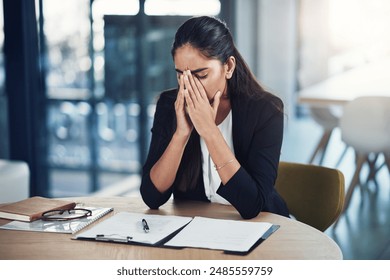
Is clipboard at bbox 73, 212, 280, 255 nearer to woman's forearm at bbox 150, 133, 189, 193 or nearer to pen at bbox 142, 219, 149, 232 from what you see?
pen at bbox 142, 219, 149, 232

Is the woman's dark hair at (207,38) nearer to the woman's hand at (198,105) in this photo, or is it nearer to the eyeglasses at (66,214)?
the woman's hand at (198,105)

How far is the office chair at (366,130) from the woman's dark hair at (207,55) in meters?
1.01

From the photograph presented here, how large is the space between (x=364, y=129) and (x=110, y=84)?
161 centimetres

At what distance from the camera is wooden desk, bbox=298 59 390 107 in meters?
2.82

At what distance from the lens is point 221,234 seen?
150 cm

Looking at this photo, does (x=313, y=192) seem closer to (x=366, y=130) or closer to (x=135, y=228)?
(x=135, y=228)

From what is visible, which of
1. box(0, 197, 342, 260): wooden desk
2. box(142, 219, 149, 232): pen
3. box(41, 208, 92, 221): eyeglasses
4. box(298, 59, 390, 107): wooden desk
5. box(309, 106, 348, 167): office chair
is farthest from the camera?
box(309, 106, 348, 167): office chair

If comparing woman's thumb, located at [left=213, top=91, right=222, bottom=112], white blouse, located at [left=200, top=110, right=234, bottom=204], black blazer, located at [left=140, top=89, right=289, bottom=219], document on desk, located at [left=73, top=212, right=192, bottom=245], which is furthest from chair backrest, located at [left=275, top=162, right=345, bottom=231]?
document on desk, located at [left=73, top=212, right=192, bottom=245]

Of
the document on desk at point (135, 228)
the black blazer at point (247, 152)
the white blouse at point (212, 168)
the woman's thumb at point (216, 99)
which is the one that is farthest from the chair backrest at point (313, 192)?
the document on desk at point (135, 228)

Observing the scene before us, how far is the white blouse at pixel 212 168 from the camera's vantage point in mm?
1933

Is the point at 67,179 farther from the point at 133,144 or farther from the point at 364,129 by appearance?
the point at 364,129

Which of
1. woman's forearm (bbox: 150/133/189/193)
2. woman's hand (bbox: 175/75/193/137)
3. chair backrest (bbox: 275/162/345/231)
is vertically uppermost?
woman's hand (bbox: 175/75/193/137)

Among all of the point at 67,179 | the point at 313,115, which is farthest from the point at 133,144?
the point at 313,115

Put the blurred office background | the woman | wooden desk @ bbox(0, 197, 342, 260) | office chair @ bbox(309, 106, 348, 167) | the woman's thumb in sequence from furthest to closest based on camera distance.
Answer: the blurred office background → office chair @ bbox(309, 106, 348, 167) → the woman's thumb → the woman → wooden desk @ bbox(0, 197, 342, 260)
